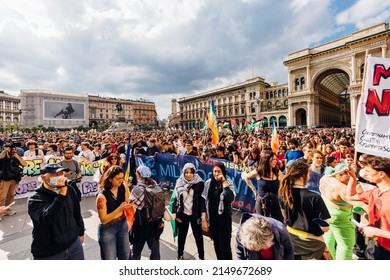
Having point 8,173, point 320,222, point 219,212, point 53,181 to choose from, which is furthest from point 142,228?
point 8,173

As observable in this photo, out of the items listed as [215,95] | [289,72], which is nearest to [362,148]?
[289,72]

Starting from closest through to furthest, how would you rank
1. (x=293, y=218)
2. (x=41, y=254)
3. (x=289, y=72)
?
1. (x=41, y=254)
2. (x=293, y=218)
3. (x=289, y=72)

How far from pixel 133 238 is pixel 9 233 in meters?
2.83

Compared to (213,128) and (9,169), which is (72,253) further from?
(213,128)

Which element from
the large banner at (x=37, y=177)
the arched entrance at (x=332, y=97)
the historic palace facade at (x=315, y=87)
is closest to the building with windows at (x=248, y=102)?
the historic palace facade at (x=315, y=87)

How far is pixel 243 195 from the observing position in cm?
436

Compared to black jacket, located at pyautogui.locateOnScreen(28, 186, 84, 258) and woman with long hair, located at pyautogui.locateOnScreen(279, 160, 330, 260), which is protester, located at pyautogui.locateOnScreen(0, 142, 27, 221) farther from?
woman with long hair, located at pyautogui.locateOnScreen(279, 160, 330, 260)

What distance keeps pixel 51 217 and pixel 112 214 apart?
61cm

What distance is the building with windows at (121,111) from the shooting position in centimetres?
8762

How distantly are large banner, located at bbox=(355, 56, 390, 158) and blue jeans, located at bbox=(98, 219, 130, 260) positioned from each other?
2978 mm

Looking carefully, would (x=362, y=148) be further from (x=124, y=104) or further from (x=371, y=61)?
(x=124, y=104)

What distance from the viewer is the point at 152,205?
2.54 metres

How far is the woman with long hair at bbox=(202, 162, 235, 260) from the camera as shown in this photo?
2.65 metres
